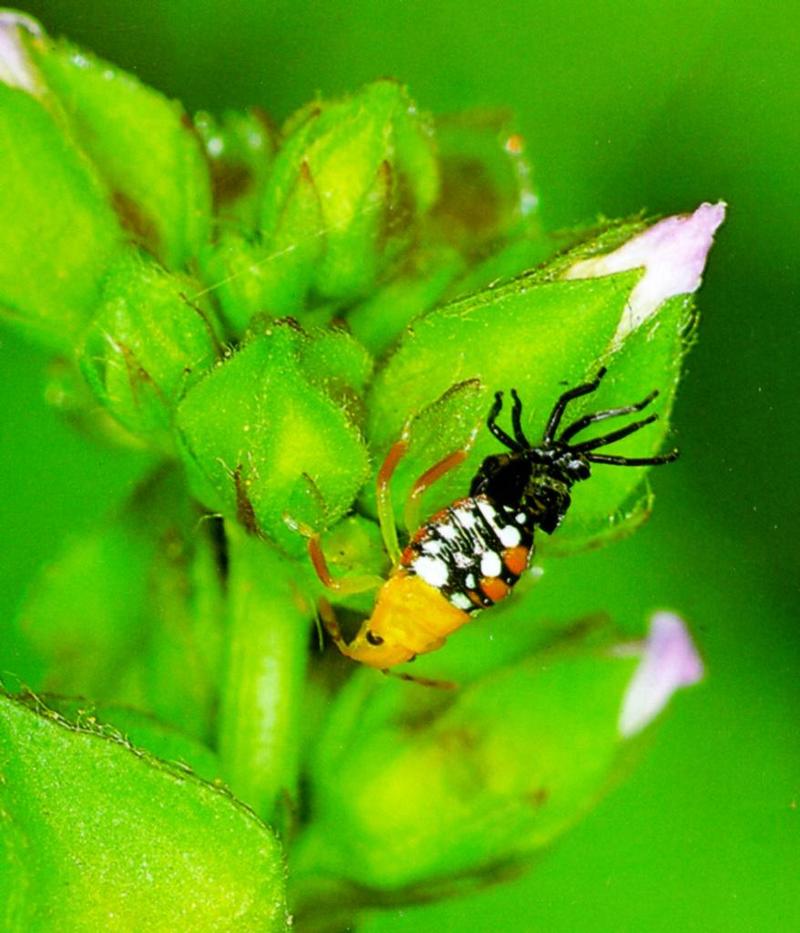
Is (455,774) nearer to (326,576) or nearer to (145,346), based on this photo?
(326,576)

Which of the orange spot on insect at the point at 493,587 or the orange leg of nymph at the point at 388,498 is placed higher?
the orange leg of nymph at the point at 388,498

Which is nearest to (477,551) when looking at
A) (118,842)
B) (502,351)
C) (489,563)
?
(489,563)

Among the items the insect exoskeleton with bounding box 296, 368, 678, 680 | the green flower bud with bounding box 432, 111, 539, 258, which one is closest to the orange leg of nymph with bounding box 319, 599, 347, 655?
the insect exoskeleton with bounding box 296, 368, 678, 680

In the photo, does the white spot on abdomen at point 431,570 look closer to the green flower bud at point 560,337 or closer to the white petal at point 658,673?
the green flower bud at point 560,337

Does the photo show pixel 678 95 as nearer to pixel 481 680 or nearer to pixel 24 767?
pixel 481 680

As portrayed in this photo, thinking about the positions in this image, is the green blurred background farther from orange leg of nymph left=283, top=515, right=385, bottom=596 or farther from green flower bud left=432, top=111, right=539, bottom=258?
orange leg of nymph left=283, top=515, right=385, bottom=596

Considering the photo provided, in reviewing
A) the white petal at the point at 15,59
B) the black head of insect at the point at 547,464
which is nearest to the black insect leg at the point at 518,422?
the black head of insect at the point at 547,464

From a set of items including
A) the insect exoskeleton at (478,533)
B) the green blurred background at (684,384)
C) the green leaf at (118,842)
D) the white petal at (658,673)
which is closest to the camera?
the green leaf at (118,842)
